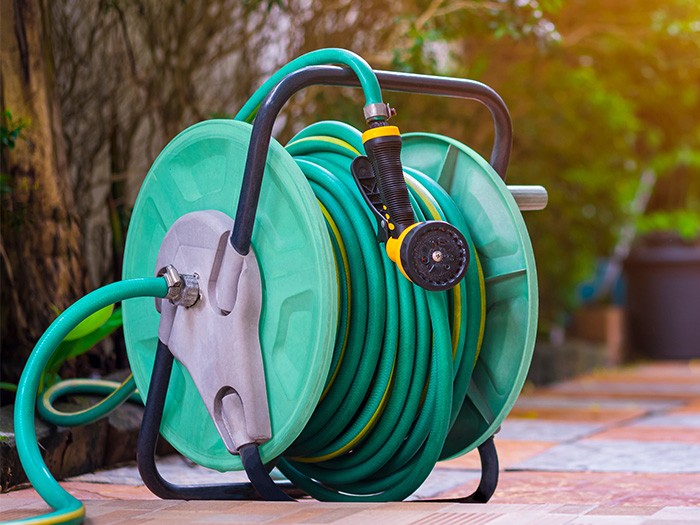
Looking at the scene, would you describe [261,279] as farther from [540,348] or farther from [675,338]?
[675,338]

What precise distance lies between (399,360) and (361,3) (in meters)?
2.90

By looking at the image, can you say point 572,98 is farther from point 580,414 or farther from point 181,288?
point 181,288

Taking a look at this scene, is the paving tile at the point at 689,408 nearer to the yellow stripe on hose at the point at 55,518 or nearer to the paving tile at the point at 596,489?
the paving tile at the point at 596,489

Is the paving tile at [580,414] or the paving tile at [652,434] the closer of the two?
the paving tile at [652,434]

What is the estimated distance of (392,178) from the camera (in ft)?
7.14

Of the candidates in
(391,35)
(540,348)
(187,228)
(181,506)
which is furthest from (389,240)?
(540,348)

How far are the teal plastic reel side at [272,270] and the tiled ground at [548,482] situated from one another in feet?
0.56

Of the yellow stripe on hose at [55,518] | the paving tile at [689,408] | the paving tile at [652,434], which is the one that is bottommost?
the paving tile at [689,408]

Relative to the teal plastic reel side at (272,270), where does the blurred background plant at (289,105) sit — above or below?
above

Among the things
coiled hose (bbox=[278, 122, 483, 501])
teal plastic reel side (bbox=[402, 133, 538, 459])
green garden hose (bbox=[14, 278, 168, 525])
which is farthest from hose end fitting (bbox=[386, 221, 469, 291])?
green garden hose (bbox=[14, 278, 168, 525])

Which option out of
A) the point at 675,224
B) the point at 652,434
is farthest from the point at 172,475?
the point at 675,224

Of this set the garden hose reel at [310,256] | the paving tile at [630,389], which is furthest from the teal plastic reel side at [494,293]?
the paving tile at [630,389]

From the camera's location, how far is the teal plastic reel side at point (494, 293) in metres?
2.40

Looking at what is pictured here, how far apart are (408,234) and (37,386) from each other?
0.80m
